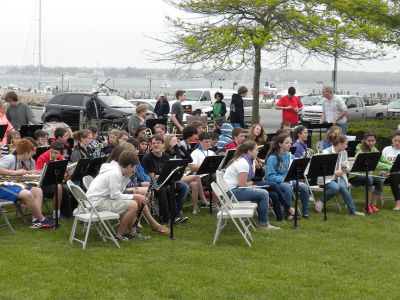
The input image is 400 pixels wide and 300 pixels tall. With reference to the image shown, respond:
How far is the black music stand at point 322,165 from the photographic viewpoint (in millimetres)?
10859

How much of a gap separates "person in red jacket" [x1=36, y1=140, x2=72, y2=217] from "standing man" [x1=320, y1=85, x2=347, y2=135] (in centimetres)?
814

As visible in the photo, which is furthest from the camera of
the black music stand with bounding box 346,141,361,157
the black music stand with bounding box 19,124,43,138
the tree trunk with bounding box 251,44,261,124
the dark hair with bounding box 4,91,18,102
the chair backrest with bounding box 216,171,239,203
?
the tree trunk with bounding box 251,44,261,124

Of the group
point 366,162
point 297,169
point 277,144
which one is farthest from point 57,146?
point 366,162

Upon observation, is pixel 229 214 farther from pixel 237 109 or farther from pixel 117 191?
pixel 237 109

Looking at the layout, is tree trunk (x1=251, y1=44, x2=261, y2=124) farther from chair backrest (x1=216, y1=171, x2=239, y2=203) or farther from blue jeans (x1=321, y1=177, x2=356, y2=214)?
chair backrest (x1=216, y1=171, x2=239, y2=203)

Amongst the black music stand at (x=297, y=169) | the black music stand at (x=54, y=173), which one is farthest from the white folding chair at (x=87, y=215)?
the black music stand at (x=297, y=169)

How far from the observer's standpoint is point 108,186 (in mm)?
9273

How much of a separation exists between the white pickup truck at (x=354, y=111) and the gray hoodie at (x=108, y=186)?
23844 mm

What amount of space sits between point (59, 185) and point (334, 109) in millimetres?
8692

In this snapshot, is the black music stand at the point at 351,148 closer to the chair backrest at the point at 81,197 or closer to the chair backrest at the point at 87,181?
the chair backrest at the point at 87,181

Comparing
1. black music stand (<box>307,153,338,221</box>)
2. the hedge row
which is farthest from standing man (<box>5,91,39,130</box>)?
the hedge row

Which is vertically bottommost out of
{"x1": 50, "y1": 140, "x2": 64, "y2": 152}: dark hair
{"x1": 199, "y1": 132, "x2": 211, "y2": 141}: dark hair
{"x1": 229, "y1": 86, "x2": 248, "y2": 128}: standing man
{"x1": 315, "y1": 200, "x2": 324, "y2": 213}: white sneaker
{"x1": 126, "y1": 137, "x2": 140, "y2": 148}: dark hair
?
{"x1": 315, "y1": 200, "x2": 324, "y2": 213}: white sneaker

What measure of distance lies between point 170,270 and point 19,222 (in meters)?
3.63

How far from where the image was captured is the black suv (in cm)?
2466
